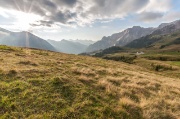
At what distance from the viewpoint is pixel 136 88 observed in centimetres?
1554

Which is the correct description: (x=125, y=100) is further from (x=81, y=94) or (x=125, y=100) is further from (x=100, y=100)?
(x=81, y=94)

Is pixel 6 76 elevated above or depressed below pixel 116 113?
above

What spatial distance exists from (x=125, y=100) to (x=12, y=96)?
8.53 metres

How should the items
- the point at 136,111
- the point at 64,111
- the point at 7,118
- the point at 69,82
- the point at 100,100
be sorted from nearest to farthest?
1. the point at 7,118
2. the point at 64,111
3. the point at 136,111
4. the point at 100,100
5. the point at 69,82

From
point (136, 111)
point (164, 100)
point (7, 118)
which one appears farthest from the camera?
point (164, 100)

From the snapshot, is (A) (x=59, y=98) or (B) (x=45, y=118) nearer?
(B) (x=45, y=118)

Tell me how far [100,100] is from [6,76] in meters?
9.62

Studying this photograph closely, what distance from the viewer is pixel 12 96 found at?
34.7 feet

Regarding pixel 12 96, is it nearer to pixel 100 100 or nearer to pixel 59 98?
pixel 59 98

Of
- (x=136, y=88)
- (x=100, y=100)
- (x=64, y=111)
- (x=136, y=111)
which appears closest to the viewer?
(x=64, y=111)

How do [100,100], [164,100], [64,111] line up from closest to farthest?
1. [64,111]
2. [100,100]
3. [164,100]

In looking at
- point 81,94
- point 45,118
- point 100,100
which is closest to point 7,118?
point 45,118

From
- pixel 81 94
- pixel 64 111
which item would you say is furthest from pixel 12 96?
pixel 81 94

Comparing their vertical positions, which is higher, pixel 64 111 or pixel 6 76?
pixel 6 76
